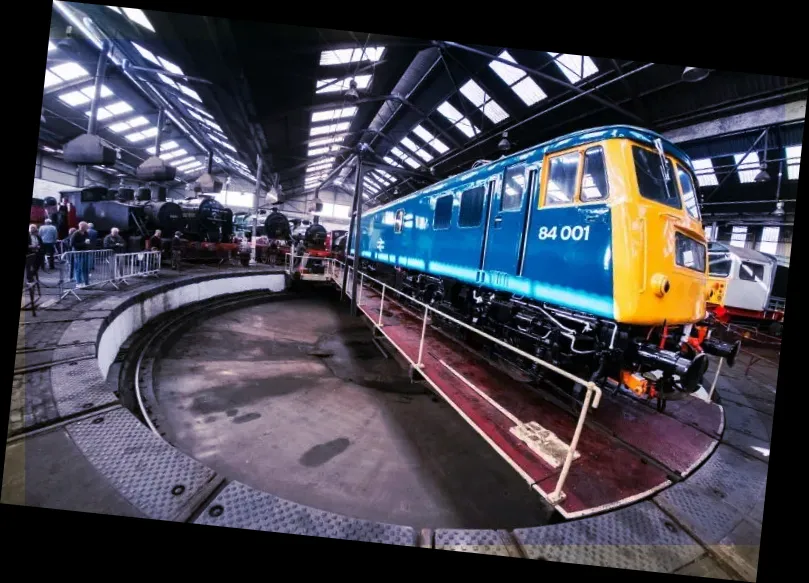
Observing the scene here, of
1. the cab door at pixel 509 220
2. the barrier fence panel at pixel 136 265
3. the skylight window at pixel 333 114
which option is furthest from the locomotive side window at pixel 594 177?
the skylight window at pixel 333 114

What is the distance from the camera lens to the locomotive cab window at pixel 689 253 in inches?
140

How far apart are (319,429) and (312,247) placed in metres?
16.5

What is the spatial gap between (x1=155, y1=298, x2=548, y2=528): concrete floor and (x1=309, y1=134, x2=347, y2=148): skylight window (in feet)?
38.4

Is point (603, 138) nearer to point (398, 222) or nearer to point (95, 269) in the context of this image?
point (398, 222)

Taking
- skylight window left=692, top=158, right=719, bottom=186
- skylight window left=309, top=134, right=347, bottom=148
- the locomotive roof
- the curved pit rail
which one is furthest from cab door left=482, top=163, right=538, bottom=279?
skylight window left=309, top=134, right=347, bottom=148

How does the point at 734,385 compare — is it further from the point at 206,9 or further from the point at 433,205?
the point at 206,9

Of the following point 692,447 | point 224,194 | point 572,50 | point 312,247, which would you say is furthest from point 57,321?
point 224,194

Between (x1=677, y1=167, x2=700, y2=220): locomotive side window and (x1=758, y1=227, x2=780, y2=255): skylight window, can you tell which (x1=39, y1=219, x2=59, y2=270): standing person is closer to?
(x1=677, y1=167, x2=700, y2=220): locomotive side window

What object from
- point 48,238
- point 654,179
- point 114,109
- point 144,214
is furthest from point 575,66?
point 114,109

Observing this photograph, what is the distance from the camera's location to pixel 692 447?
3295mm

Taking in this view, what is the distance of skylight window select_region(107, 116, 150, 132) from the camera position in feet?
53.4

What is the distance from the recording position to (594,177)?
3.60 meters

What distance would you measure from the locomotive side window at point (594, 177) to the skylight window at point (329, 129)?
12142mm

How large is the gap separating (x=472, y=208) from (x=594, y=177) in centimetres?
246
